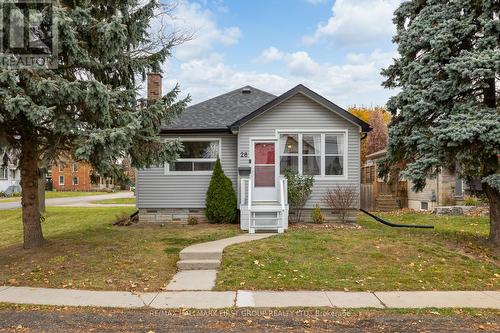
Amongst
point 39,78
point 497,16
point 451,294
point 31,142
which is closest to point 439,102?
point 497,16

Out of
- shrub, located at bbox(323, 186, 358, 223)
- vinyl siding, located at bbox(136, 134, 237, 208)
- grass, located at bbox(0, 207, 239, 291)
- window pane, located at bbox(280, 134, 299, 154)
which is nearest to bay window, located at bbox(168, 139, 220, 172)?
vinyl siding, located at bbox(136, 134, 237, 208)

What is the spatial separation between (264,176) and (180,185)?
113 inches

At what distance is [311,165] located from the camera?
1277 cm

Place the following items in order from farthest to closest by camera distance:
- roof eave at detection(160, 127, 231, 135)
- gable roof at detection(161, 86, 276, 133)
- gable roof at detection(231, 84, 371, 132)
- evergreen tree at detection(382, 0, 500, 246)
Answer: gable roof at detection(161, 86, 276, 133) < roof eave at detection(160, 127, 231, 135) < gable roof at detection(231, 84, 371, 132) < evergreen tree at detection(382, 0, 500, 246)

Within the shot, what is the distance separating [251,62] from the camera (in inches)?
693

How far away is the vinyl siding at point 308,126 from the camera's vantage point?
1259 centimetres

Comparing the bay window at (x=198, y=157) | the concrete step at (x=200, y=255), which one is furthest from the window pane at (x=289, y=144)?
the concrete step at (x=200, y=255)

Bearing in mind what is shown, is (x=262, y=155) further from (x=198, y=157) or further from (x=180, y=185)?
(x=180, y=185)

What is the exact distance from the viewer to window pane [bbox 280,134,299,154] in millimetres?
12775

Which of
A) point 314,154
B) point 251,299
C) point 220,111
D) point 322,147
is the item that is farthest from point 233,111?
point 251,299

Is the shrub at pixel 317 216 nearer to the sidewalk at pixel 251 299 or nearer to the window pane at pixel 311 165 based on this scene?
the window pane at pixel 311 165

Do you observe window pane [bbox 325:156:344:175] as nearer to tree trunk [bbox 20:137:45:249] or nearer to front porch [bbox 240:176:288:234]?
front porch [bbox 240:176:288:234]

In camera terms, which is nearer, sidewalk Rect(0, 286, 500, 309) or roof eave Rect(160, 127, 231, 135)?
sidewalk Rect(0, 286, 500, 309)

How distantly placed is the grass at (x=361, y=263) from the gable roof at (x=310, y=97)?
3.83 metres
